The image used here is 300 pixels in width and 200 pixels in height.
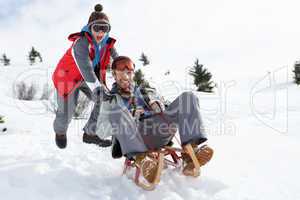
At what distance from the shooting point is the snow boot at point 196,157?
275 cm

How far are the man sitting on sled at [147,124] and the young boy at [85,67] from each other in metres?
0.30

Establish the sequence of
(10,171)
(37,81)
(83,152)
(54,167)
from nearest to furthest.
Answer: (10,171) → (54,167) → (83,152) → (37,81)

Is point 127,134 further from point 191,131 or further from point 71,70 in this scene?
point 71,70

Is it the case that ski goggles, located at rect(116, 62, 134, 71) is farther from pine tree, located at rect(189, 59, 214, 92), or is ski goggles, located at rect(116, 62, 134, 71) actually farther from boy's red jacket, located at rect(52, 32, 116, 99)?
pine tree, located at rect(189, 59, 214, 92)

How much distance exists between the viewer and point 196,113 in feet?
9.36

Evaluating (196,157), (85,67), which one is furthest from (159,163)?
(85,67)

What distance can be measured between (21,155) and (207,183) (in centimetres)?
231

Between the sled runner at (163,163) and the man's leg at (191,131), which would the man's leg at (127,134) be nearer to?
the sled runner at (163,163)

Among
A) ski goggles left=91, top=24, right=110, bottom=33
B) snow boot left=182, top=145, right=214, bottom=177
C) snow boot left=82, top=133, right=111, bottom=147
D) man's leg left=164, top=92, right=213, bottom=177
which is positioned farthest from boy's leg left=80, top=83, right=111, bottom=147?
snow boot left=182, top=145, right=214, bottom=177

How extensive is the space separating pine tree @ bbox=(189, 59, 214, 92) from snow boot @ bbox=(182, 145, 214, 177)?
30282 millimetres

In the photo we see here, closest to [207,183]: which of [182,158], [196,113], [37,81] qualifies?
[182,158]

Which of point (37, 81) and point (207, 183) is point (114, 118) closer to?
point (207, 183)

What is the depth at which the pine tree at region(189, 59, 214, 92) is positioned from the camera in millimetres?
33000

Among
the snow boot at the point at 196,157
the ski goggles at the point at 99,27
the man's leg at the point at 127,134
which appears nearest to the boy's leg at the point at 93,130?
the ski goggles at the point at 99,27
